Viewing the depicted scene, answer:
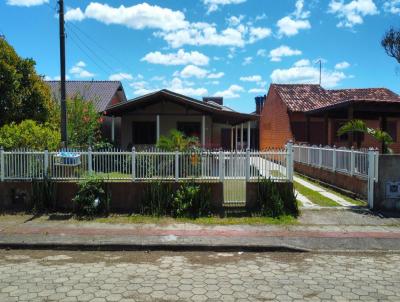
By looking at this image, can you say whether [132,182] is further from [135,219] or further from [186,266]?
[186,266]

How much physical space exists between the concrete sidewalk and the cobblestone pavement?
0.29 metres

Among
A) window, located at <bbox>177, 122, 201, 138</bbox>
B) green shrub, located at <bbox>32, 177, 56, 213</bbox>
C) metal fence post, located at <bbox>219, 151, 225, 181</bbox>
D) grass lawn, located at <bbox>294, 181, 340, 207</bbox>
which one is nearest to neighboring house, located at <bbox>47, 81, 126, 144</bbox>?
window, located at <bbox>177, 122, 201, 138</bbox>

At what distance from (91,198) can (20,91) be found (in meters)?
6.79

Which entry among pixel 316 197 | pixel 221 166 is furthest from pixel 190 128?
pixel 221 166

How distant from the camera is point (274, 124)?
28.6 metres

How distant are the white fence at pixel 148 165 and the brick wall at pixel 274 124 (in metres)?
13.7

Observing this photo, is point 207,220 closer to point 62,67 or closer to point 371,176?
point 371,176

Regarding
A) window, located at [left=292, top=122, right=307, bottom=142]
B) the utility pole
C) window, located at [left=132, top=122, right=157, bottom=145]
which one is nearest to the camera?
the utility pole

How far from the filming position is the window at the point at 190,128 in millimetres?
21406

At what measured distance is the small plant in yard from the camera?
32.9 ft

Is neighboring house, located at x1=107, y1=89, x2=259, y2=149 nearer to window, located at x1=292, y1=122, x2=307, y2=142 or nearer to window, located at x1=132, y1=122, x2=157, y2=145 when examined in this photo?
A: window, located at x1=132, y1=122, x2=157, y2=145

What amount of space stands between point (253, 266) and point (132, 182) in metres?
4.48

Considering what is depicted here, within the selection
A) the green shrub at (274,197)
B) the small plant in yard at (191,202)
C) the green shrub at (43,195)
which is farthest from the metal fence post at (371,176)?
the green shrub at (43,195)

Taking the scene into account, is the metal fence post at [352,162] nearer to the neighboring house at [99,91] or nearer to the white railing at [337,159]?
the white railing at [337,159]
